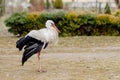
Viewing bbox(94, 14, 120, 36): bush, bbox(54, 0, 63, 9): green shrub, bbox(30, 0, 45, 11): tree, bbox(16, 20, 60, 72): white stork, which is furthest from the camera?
bbox(54, 0, 63, 9): green shrub

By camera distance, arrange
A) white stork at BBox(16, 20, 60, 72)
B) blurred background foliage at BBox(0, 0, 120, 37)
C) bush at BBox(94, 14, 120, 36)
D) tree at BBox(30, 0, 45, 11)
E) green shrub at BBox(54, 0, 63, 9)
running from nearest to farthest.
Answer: white stork at BBox(16, 20, 60, 72) → blurred background foliage at BBox(0, 0, 120, 37) → bush at BBox(94, 14, 120, 36) → tree at BBox(30, 0, 45, 11) → green shrub at BBox(54, 0, 63, 9)

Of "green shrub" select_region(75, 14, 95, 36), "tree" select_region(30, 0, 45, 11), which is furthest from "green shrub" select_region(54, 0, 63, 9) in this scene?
"green shrub" select_region(75, 14, 95, 36)

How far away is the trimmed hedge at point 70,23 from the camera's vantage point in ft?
70.5

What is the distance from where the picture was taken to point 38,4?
143 feet

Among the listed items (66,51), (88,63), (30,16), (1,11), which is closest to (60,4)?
(1,11)

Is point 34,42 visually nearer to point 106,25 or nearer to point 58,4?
point 106,25

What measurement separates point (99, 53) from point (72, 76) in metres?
4.86

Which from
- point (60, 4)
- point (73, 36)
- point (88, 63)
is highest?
point (88, 63)

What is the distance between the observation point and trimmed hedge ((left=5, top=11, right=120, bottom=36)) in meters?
21.5

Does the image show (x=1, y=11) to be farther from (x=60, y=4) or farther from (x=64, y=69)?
(x=64, y=69)

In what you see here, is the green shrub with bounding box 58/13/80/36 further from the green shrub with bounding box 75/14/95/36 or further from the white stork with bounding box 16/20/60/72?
the white stork with bounding box 16/20/60/72

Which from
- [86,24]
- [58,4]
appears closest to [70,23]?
[86,24]

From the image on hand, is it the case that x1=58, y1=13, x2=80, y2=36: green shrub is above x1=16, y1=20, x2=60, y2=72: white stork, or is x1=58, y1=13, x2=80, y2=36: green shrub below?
below

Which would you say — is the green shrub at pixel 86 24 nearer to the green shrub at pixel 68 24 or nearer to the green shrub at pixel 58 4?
the green shrub at pixel 68 24
